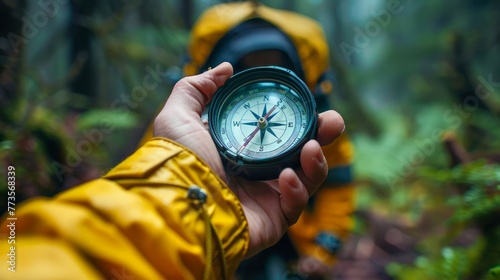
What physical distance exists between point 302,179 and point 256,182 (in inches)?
3.5

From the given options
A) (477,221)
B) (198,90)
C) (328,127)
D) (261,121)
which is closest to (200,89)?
(198,90)

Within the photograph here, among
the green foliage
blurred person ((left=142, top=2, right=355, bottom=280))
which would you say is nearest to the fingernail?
blurred person ((left=142, top=2, right=355, bottom=280))

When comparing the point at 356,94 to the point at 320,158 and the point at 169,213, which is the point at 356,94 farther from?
the point at 169,213

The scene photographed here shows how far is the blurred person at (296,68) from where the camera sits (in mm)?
1284

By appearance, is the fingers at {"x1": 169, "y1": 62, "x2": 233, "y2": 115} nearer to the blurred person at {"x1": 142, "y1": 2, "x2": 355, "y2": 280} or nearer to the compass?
the compass

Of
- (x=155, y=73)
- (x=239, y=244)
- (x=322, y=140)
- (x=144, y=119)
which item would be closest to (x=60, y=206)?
(x=239, y=244)

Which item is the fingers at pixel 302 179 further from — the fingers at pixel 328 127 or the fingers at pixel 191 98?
the fingers at pixel 191 98

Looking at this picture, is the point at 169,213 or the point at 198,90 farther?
the point at 198,90

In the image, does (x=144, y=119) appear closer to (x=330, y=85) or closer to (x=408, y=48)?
(x=330, y=85)

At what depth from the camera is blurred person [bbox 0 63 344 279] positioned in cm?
54

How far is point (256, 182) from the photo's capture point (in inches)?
36.0

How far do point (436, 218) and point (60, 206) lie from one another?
187 centimetres

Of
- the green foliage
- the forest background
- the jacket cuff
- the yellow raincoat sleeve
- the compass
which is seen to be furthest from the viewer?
the forest background

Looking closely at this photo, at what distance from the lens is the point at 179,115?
3.04ft
